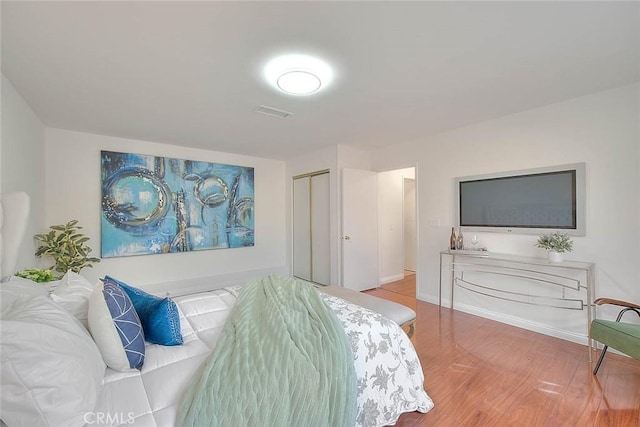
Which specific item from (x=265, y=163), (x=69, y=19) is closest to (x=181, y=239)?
(x=265, y=163)

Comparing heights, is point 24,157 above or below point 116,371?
above

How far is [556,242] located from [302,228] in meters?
3.64

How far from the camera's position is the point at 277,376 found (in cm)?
111

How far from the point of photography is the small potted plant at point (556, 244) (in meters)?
2.44

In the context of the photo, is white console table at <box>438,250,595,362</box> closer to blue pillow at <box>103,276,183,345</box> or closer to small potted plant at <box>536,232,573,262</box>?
small potted plant at <box>536,232,573,262</box>

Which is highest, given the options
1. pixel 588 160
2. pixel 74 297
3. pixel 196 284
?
pixel 588 160

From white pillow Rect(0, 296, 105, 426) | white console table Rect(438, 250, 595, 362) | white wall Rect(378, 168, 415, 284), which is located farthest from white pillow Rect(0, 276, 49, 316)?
white wall Rect(378, 168, 415, 284)

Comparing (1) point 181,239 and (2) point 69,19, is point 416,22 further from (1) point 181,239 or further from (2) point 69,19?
(1) point 181,239

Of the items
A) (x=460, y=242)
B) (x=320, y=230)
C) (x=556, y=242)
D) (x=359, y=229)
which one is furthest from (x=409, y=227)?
(x=556, y=242)

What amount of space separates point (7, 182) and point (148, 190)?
1.65 m

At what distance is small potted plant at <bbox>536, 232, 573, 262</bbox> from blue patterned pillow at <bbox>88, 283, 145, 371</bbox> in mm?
3365

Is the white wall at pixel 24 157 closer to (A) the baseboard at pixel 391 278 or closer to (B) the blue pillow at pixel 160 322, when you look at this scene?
(B) the blue pillow at pixel 160 322

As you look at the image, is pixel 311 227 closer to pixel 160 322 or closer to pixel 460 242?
pixel 460 242

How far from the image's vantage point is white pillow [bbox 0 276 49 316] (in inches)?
42.3
